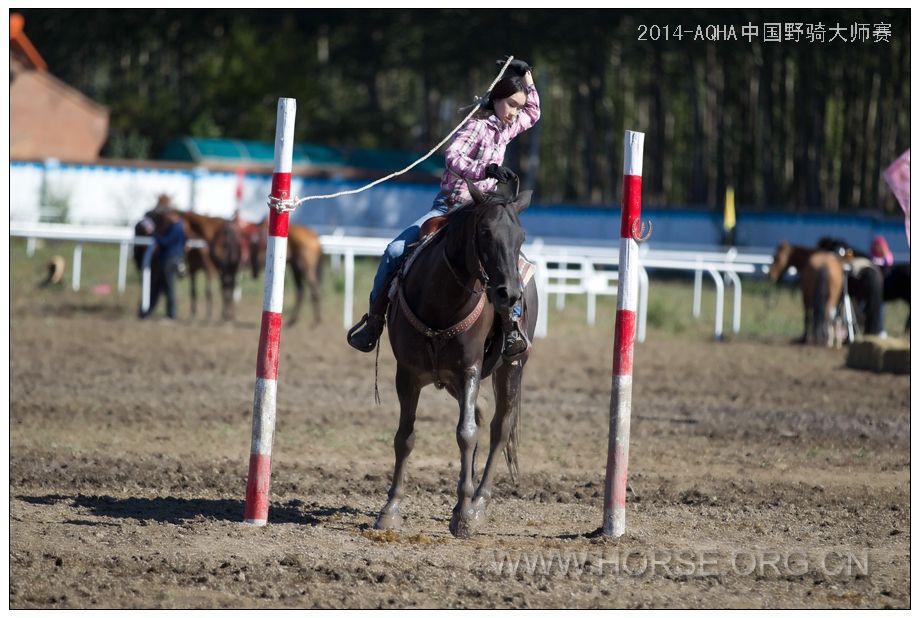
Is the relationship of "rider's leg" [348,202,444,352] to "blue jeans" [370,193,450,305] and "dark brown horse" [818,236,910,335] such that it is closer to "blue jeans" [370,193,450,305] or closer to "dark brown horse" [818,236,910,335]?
"blue jeans" [370,193,450,305]

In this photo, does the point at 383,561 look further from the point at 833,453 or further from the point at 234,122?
the point at 234,122

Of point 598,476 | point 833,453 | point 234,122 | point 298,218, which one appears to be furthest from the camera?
point 234,122

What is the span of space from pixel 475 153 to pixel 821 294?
45.5 feet

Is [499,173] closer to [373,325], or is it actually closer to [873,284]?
[373,325]

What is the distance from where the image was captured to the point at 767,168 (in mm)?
46812

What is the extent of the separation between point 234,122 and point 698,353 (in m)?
47.1

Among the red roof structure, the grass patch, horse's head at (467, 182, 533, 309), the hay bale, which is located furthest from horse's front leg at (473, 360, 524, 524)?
the red roof structure

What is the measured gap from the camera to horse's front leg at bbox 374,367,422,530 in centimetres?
744

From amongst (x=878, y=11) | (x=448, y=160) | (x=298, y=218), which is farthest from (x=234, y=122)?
(x=448, y=160)

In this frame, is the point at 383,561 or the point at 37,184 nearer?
the point at 383,561

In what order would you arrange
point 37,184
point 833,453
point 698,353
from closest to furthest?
point 833,453 < point 698,353 < point 37,184

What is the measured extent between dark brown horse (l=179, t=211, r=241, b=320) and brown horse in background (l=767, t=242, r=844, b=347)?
929 cm

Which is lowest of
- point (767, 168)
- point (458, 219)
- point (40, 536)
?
point (40, 536)

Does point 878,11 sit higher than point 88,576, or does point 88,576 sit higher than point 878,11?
point 878,11
